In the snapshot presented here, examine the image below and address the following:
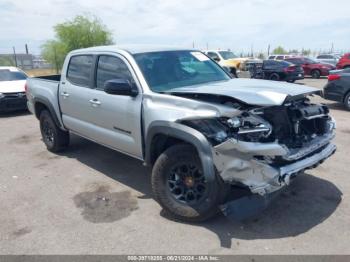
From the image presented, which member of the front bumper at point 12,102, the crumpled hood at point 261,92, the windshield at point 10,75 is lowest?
the front bumper at point 12,102

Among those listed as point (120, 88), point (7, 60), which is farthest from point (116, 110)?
point (7, 60)

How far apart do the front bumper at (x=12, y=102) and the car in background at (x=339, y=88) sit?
9.31 metres

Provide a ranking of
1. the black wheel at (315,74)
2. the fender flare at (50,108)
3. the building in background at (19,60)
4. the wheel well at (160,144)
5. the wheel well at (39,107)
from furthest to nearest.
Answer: the building in background at (19,60)
the black wheel at (315,74)
the wheel well at (39,107)
the fender flare at (50,108)
the wheel well at (160,144)

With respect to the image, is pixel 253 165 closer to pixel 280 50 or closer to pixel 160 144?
pixel 160 144

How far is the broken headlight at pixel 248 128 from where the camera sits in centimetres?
318

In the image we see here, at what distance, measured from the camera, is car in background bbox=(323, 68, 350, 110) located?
9.78 metres

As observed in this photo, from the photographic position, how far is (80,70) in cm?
527

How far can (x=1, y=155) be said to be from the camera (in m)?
6.45

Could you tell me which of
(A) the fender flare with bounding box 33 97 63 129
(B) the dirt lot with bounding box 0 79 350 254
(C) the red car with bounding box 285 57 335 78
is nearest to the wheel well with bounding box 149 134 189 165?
(B) the dirt lot with bounding box 0 79 350 254

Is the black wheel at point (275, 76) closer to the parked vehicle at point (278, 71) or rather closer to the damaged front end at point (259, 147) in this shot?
the parked vehicle at point (278, 71)

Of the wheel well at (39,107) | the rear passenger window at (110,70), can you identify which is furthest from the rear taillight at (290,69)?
the rear passenger window at (110,70)

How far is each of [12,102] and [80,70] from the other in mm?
6055

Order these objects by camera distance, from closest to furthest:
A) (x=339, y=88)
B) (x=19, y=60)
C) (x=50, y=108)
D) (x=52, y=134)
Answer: (x=50, y=108), (x=52, y=134), (x=339, y=88), (x=19, y=60)

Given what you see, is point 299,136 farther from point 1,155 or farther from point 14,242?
point 1,155
